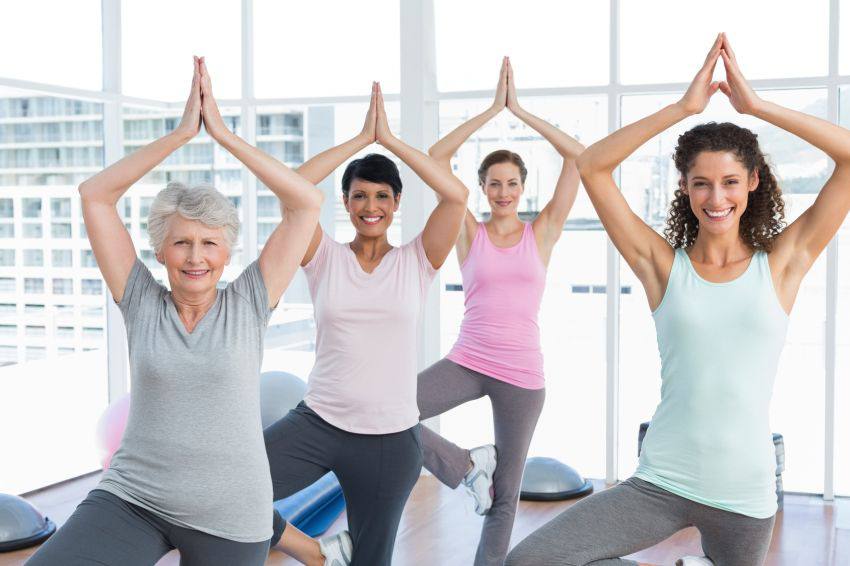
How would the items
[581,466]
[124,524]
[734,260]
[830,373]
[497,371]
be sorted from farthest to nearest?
[581,466]
[830,373]
[497,371]
[734,260]
[124,524]

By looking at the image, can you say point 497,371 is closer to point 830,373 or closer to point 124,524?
point 124,524

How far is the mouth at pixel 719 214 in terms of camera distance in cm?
262

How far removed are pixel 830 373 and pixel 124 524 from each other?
430cm

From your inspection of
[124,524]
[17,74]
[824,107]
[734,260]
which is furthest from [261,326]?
[824,107]

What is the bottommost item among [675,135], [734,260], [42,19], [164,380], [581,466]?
[581,466]

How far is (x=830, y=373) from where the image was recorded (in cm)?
561

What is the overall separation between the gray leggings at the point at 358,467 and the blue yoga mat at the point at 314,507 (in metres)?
1.49

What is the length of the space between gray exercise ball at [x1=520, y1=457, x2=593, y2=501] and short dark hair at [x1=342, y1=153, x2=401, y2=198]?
2541 millimetres

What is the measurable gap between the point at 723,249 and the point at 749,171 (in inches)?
8.4

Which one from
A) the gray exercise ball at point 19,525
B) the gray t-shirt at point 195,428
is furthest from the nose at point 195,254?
the gray exercise ball at point 19,525

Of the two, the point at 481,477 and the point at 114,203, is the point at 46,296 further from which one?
the point at 114,203

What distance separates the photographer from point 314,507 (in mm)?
4977

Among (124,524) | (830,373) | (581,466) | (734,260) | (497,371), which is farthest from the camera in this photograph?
(581,466)

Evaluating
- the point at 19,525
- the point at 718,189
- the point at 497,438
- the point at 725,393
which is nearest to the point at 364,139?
the point at 718,189
